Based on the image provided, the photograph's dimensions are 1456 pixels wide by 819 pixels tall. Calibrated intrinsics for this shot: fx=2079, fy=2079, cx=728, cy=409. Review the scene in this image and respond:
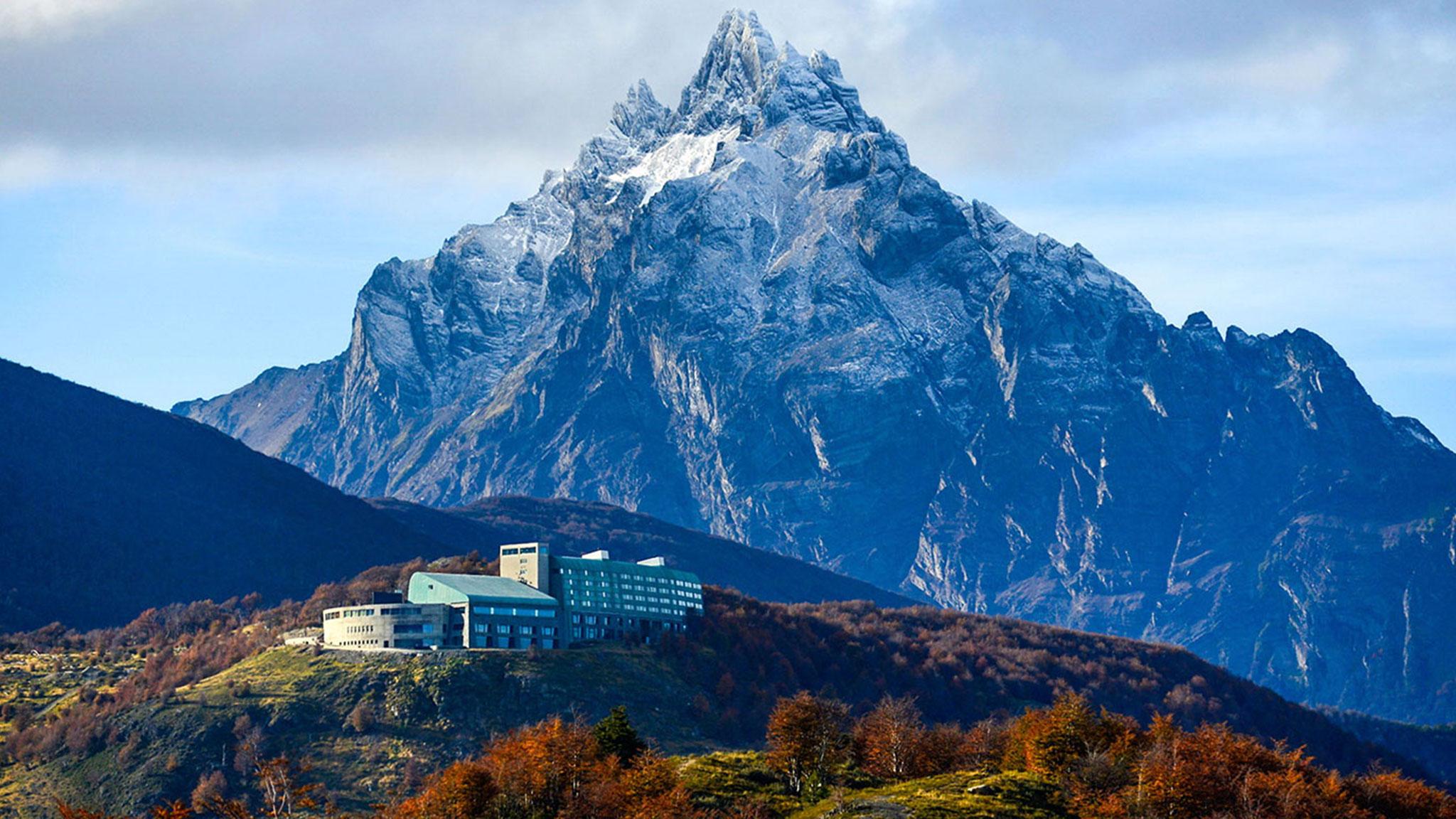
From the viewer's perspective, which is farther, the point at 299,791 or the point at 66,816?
the point at 299,791

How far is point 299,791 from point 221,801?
528 inches

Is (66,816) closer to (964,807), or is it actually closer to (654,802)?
(654,802)

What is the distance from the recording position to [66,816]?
160 metres

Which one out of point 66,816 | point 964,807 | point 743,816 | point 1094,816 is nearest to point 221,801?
point 66,816

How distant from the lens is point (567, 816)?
200 meters

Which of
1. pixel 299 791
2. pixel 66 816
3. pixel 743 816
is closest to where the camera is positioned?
pixel 66 816

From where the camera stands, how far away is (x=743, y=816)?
195000 millimetres

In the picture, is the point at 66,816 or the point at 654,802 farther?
the point at 654,802

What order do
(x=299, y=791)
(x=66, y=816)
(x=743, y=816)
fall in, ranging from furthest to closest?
(x=743, y=816) < (x=299, y=791) < (x=66, y=816)

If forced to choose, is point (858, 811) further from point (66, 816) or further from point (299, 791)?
point (66, 816)

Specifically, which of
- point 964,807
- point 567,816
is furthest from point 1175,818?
point 567,816

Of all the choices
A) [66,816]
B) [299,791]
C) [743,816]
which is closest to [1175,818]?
[743,816]

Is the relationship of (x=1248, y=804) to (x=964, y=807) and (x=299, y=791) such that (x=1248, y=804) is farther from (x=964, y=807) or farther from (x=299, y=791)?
(x=299, y=791)

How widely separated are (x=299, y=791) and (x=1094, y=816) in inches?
2953
